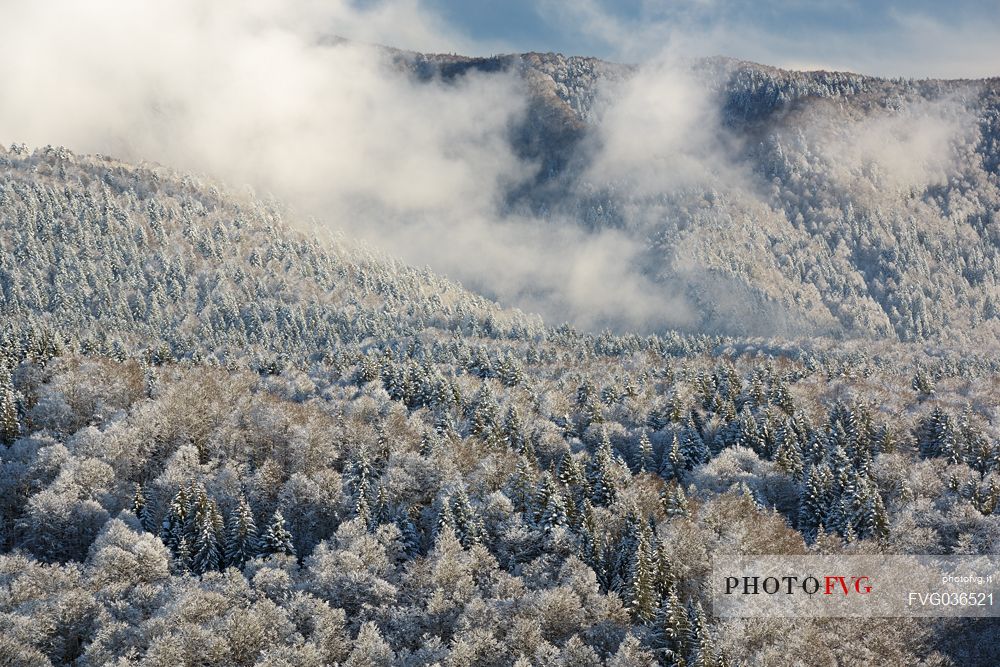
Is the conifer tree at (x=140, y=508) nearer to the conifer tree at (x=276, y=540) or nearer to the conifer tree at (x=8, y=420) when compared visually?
the conifer tree at (x=276, y=540)

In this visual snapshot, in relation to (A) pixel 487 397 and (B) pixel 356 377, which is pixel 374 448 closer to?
(A) pixel 487 397

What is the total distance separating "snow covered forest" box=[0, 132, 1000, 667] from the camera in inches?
2874

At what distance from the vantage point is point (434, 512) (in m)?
101

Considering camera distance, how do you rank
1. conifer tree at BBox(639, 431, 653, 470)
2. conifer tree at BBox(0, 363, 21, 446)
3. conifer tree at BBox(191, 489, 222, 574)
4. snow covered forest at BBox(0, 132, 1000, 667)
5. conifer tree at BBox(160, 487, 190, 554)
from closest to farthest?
snow covered forest at BBox(0, 132, 1000, 667)
conifer tree at BBox(191, 489, 222, 574)
conifer tree at BBox(160, 487, 190, 554)
conifer tree at BBox(0, 363, 21, 446)
conifer tree at BBox(639, 431, 653, 470)

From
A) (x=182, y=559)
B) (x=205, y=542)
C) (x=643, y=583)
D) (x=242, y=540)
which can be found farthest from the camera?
(x=242, y=540)

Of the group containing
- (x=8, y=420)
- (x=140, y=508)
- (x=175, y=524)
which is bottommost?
(x=175, y=524)

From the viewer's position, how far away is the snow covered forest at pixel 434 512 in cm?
7300

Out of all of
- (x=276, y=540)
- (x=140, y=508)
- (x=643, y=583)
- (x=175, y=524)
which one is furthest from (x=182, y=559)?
(x=643, y=583)

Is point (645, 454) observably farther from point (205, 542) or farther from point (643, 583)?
point (205, 542)

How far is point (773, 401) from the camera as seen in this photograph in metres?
154

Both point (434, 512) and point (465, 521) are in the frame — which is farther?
point (434, 512)

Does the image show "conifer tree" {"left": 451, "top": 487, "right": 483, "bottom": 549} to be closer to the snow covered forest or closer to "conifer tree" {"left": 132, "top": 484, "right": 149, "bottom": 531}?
the snow covered forest

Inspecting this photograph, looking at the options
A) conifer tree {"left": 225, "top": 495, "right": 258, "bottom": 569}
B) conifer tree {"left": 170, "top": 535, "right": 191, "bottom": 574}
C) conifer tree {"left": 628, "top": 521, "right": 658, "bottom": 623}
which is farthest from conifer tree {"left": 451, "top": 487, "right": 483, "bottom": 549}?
conifer tree {"left": 170, "top": 535, "right": 191, "bottom": 574}

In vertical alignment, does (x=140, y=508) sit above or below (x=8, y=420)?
below
